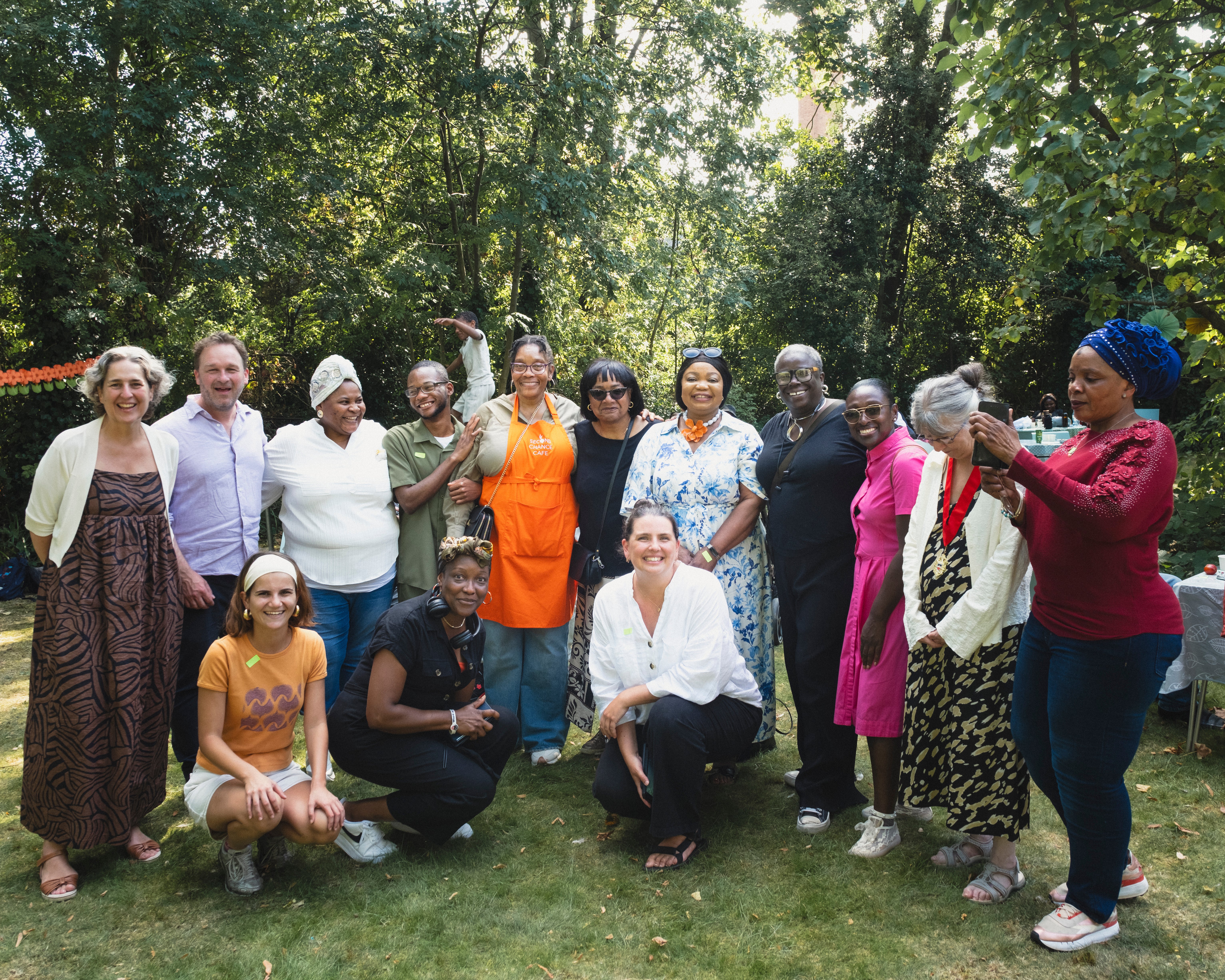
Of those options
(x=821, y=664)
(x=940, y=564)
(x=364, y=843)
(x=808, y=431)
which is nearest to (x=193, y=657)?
(x=364, y=843)

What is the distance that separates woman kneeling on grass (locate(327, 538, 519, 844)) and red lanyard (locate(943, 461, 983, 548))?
5.93 ft

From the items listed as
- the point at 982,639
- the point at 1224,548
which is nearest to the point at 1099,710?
the point at 982,639

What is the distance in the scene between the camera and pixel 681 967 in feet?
9.37

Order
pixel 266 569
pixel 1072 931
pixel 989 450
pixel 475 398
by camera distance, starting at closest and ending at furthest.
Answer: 1. pixel 989 450
2. pixel 1072 931
3. pixel 266 569
4. pixel 475 398

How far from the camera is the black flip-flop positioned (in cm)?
350

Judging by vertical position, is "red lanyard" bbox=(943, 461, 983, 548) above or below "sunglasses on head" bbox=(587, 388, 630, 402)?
below

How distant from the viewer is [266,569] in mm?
3326

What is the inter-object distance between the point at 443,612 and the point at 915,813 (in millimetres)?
2274

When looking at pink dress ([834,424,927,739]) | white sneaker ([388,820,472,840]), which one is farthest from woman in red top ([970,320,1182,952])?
white sneaker ([388,820,472,840])

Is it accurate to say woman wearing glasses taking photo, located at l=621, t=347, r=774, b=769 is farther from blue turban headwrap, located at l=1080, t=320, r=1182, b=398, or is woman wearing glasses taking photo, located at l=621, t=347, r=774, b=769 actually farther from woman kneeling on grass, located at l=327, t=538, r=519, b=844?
blue turban headwrap, located at l=1080, t=320, r=1182, b=398

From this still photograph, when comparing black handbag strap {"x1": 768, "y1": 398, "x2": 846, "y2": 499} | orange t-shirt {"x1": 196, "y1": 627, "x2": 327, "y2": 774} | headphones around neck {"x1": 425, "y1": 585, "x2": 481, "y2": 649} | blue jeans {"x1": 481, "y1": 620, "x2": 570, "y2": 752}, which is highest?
black handbag strap {"x1": 768, "y1": 398, "x2": 846, "y2": 499}

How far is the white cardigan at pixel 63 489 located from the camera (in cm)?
340

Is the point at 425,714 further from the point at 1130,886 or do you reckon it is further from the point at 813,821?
the point at 1130,886

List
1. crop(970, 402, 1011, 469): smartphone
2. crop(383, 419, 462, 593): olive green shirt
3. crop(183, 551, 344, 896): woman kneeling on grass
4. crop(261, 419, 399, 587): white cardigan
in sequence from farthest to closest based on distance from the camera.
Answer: crop(383, 419, 462, 593): olive green shirt < crop(261, 419, 399, 587): white cardigan < crop(183, 551, 344, 896): woman kneeling on grass < crop(970, 402, 1011, 469): smartphone
